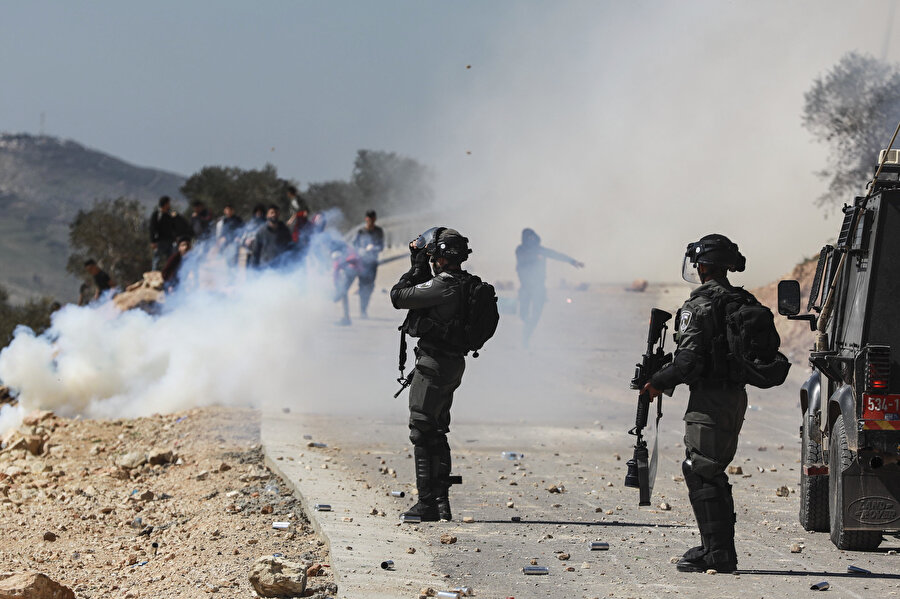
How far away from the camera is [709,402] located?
6.30 metres

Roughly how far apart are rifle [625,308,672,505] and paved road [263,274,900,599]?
1.44 feet

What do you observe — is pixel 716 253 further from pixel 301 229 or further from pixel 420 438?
pixel 301 229

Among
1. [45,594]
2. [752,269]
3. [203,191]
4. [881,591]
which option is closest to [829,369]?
[881,591]

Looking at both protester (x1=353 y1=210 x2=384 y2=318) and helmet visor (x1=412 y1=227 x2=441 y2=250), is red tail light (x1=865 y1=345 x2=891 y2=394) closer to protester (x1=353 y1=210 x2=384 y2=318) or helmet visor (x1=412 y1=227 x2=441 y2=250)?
helmet visor (x1=412 y1=227 x2=441 y2=250)

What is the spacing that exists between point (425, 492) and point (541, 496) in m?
1.39

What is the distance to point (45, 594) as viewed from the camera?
6.22 meters

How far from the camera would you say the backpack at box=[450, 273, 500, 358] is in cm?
762

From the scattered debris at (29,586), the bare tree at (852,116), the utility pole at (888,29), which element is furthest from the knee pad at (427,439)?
the utility pole at (888,29)

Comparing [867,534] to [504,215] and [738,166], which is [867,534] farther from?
[504,215]

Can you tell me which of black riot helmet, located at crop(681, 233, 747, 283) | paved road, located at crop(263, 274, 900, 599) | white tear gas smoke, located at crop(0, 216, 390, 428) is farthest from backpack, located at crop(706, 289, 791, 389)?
white tear gas smoke, located at crop(0, 216, 390, 428)

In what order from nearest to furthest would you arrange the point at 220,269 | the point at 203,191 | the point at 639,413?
Result: the point at 639,413
the point at 220,269
the point at 203,191

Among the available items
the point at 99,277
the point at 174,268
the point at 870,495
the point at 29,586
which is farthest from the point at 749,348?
the point at 174,268

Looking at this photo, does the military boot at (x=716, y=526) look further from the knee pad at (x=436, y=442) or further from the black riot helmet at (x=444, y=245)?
the black riot helmet at (x=444, y=245)

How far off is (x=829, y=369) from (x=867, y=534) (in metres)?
0.96
